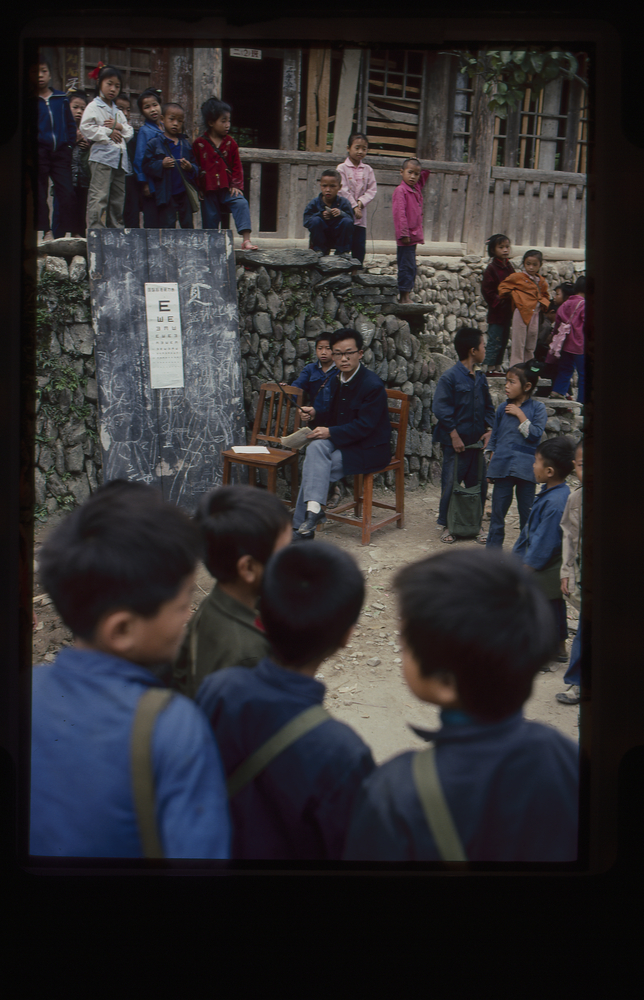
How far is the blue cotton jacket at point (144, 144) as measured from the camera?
10.2 ft

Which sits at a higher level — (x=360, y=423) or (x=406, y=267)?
(x=406, y=267)

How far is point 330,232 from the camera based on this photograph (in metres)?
4.15

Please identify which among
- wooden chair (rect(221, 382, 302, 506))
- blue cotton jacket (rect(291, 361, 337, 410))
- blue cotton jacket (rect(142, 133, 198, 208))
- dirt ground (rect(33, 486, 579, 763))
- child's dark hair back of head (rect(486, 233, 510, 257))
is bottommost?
dirt ground (rect(33, 486, 579, 763))

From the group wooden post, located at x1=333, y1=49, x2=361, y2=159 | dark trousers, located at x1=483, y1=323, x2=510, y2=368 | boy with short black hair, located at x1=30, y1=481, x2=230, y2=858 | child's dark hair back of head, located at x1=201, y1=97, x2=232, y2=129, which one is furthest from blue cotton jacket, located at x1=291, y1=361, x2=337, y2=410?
boy with short black hair, located at x1=30, y1=481, x2=230, y2=858

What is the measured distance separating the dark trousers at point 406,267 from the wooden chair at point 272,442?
4.04 ft

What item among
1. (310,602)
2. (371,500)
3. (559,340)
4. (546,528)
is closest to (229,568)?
(310,602)

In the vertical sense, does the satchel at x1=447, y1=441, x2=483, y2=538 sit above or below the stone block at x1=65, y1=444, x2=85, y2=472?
below

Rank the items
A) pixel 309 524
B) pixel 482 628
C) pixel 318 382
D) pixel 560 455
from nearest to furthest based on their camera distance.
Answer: pixel 482 628 < pixel 560 455 < pixel 309 524 < pixel 318 382

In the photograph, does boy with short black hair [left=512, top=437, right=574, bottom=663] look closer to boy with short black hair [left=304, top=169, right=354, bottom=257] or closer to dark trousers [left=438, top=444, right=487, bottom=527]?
dark trousers [left=438, top=444, right=487, bottom=527]

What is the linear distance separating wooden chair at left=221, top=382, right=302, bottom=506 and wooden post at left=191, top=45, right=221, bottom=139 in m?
1.27

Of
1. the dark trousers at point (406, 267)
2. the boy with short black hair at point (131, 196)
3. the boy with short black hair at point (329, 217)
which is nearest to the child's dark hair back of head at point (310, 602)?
the boy with short black hair at point (131, 196)

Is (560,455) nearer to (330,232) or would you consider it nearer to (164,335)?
(164,335)

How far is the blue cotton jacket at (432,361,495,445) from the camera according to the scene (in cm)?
390

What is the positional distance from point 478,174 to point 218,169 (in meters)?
2.18
